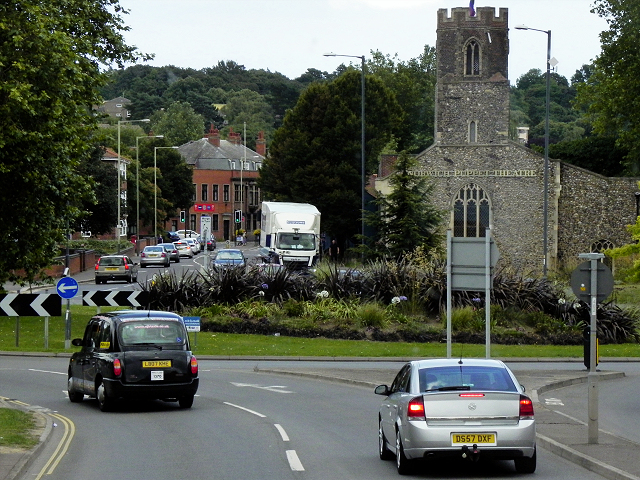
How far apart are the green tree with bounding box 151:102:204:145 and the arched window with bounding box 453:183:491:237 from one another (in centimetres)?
8865

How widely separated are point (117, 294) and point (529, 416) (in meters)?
22.1

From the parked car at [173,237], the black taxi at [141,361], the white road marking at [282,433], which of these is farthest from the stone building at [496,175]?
the white road marking at [282,433]

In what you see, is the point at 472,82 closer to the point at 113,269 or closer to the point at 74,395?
the point at 113,269

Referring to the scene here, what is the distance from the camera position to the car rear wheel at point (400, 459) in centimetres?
1234

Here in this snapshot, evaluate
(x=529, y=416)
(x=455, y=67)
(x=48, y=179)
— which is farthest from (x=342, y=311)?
(x=455, y=67)

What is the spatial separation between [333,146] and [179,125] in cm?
8070

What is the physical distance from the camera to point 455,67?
224 feet

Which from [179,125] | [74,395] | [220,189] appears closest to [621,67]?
[74,395]

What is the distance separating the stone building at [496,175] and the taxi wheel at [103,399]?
4971 centimetres

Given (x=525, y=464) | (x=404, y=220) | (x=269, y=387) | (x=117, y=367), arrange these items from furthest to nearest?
(x=404, y=220) → (x=269, y=387) → (x=117, y=367) → (x=525, y=464)

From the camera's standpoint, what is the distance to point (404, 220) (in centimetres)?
4766

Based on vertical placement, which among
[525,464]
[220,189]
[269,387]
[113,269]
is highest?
[220,189]

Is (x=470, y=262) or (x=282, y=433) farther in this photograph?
(x=470, y=262)

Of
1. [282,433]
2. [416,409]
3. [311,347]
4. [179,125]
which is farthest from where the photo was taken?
[179,125]
